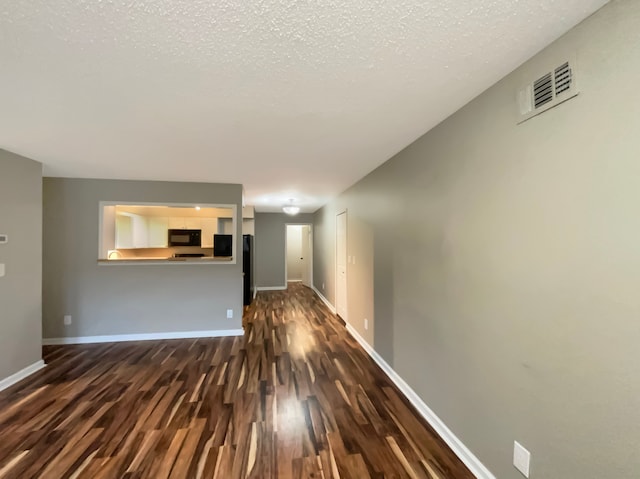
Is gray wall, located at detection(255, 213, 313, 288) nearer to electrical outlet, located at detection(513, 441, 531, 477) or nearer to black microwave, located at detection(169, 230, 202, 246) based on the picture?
black microwave, located at detection(169, 230, 202, 246)

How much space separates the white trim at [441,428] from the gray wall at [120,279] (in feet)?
8.38

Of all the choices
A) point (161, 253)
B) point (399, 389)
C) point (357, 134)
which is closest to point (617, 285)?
point (357, 134)

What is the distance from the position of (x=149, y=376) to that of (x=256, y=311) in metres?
2.92

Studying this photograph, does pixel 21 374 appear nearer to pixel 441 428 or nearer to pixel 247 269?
pixel 247 269

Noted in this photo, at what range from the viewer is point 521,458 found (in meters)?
1.42

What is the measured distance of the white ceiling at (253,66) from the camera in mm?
1092

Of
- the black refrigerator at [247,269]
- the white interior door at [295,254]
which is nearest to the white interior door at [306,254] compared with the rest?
the white interior door at [295,254]

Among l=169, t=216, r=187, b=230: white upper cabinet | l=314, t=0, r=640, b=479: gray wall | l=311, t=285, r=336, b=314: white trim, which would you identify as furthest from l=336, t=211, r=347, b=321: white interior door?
l=169, t=216, r=187, b=230: white upper cabinet

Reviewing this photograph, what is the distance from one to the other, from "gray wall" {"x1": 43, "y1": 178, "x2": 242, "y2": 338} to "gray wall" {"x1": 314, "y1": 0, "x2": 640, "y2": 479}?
3193 mm

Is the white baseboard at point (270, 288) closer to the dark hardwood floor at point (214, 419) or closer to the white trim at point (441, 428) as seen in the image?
the dark hardwood floor at point (214, 419)

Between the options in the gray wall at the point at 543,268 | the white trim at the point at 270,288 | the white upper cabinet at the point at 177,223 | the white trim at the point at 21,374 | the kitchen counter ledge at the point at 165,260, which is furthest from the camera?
the white trim at the point at 270,288

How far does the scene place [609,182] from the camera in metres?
1.04

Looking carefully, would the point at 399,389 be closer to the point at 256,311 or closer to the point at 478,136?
the point at 478,136

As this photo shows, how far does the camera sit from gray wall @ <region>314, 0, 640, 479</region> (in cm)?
102
